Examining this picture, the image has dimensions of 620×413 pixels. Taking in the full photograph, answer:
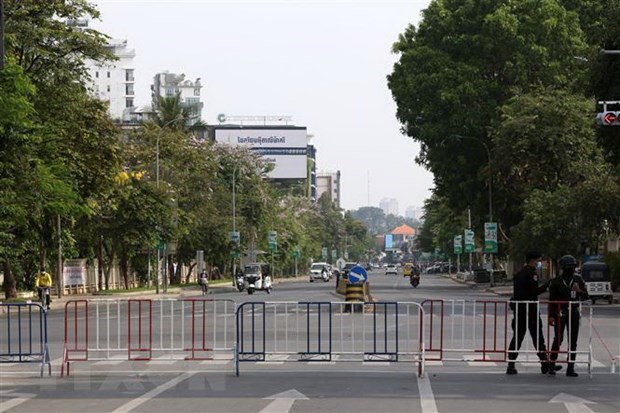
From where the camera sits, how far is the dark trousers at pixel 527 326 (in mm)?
18719

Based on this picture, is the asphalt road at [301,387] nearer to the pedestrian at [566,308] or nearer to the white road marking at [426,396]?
the white road marking at [426,396]

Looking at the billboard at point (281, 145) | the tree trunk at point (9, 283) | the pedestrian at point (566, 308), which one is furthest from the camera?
the billboard at point (281, 145)

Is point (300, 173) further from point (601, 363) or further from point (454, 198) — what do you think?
point (601, 363)

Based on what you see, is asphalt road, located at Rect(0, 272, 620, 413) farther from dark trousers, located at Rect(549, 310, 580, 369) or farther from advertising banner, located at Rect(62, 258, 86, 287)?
advertising banner, located at Rect(62, 258, 86, 287)

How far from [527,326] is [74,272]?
182ft

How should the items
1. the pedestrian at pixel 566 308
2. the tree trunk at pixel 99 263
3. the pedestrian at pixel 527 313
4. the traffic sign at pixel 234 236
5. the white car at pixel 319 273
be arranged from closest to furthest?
the pedestrian at pixel 566 308, the pedestrian at pixel 527 313, the tree trunk at pixel 99 263, the traffic sign at pixel 234 236, the white car at pixel 319 273

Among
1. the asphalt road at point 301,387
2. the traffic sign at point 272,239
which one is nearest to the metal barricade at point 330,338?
the asphalt road at point 301,387

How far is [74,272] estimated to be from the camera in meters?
71.7

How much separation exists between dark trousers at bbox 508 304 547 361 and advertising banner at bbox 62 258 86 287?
5318cm

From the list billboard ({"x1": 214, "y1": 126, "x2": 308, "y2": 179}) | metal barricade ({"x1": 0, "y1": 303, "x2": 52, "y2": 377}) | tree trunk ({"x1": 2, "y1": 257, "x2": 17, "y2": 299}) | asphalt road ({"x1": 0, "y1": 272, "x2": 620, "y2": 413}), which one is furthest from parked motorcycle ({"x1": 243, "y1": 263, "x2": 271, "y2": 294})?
billboard ({"x1": 214, "y1": 126, "x2": 308, "y2": 179})

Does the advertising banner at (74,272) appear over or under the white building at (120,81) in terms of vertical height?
under

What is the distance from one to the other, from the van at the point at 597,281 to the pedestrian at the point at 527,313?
30.3 m

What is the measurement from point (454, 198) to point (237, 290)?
16910 mm

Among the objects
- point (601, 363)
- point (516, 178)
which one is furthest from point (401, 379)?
point (516, 178)
